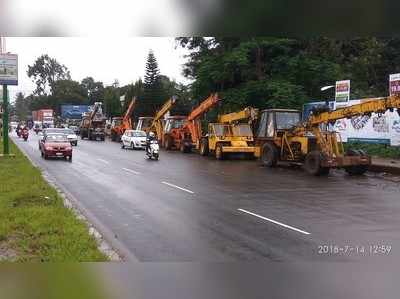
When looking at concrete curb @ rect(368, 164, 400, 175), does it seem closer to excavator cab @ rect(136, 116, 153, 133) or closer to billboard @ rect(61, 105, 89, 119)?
excavator cab @ rect(136, 116, 153, 133)

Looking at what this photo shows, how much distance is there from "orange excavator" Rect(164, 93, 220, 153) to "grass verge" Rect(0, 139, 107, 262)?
1961cm

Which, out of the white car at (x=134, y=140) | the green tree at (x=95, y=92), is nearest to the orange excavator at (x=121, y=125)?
the green tree at (x=95, y=92)

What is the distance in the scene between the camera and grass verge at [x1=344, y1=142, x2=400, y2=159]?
25.1 metres

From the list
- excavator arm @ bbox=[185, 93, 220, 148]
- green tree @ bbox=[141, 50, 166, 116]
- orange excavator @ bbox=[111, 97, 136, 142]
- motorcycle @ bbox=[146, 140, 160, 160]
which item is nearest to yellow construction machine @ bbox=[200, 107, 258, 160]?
excavator arm @ bbox=[185, 93, 220, 148]

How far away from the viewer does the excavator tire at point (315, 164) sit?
66.4 feet

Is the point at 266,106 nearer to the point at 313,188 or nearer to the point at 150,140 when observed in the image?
the point at 150,140

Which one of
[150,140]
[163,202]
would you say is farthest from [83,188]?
[150,140]

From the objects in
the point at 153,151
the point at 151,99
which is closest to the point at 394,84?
the point at 153,151

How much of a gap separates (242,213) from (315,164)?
9528 mm

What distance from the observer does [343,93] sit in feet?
91.8

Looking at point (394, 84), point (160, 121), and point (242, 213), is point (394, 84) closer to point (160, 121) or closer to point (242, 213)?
point (242, 213)

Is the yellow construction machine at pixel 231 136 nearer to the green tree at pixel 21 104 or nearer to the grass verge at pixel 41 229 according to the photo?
the green tree at pixel 21 104

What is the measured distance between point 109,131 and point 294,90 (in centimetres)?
2808

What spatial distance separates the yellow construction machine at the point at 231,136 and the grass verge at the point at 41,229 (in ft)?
52.6
